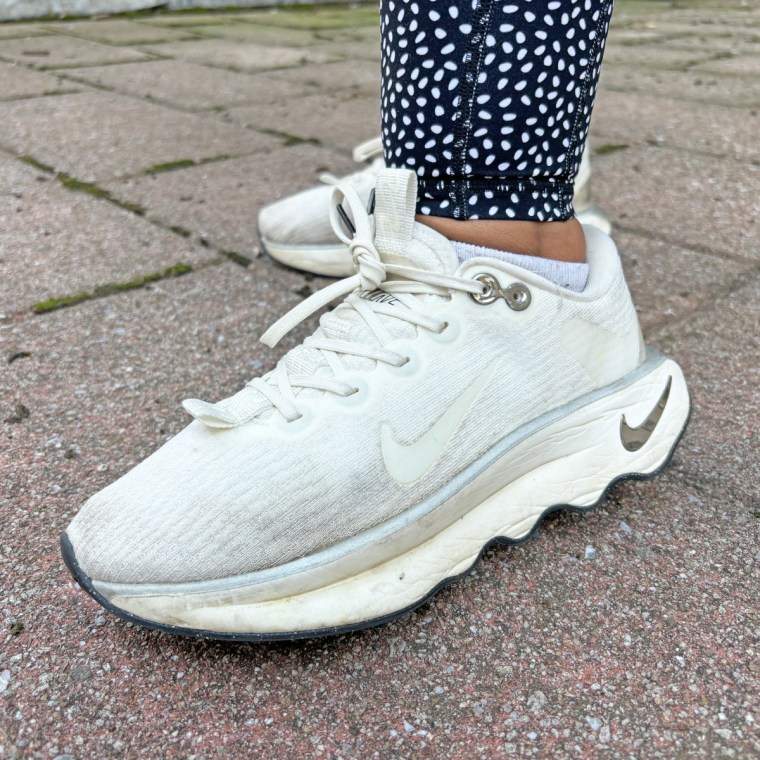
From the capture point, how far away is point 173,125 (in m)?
2.38

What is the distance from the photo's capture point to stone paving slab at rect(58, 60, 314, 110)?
2.74 m

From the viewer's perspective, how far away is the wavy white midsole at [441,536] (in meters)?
0.69

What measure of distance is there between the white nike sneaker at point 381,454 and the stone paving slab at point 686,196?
0.91 metres

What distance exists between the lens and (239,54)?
3658 millimetres

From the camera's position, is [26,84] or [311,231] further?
[26,84]

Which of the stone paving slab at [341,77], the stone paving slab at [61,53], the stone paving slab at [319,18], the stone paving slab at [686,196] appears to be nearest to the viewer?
the stone paving slab at [686,196]

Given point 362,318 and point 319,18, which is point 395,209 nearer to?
point 362,318

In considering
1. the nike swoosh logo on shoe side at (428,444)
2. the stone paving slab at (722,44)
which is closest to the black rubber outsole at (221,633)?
the nike swoosh logo on shoe side at (428,444)

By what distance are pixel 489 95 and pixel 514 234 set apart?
0.15 meters

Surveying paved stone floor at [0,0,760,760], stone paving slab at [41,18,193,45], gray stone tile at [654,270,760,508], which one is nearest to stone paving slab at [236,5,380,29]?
stone paving slab at [41,18,193,45]

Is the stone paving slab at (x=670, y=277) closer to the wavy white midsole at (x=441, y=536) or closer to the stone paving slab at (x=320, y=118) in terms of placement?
the wavy white midsole at (x=441, y=536)

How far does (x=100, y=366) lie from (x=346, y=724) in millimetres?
749

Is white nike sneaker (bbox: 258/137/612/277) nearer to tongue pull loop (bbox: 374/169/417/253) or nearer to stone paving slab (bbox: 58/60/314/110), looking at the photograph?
tongue pull loop (bbox: 374/169/417/253)

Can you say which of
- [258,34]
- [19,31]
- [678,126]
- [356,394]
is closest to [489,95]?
[356,394]
